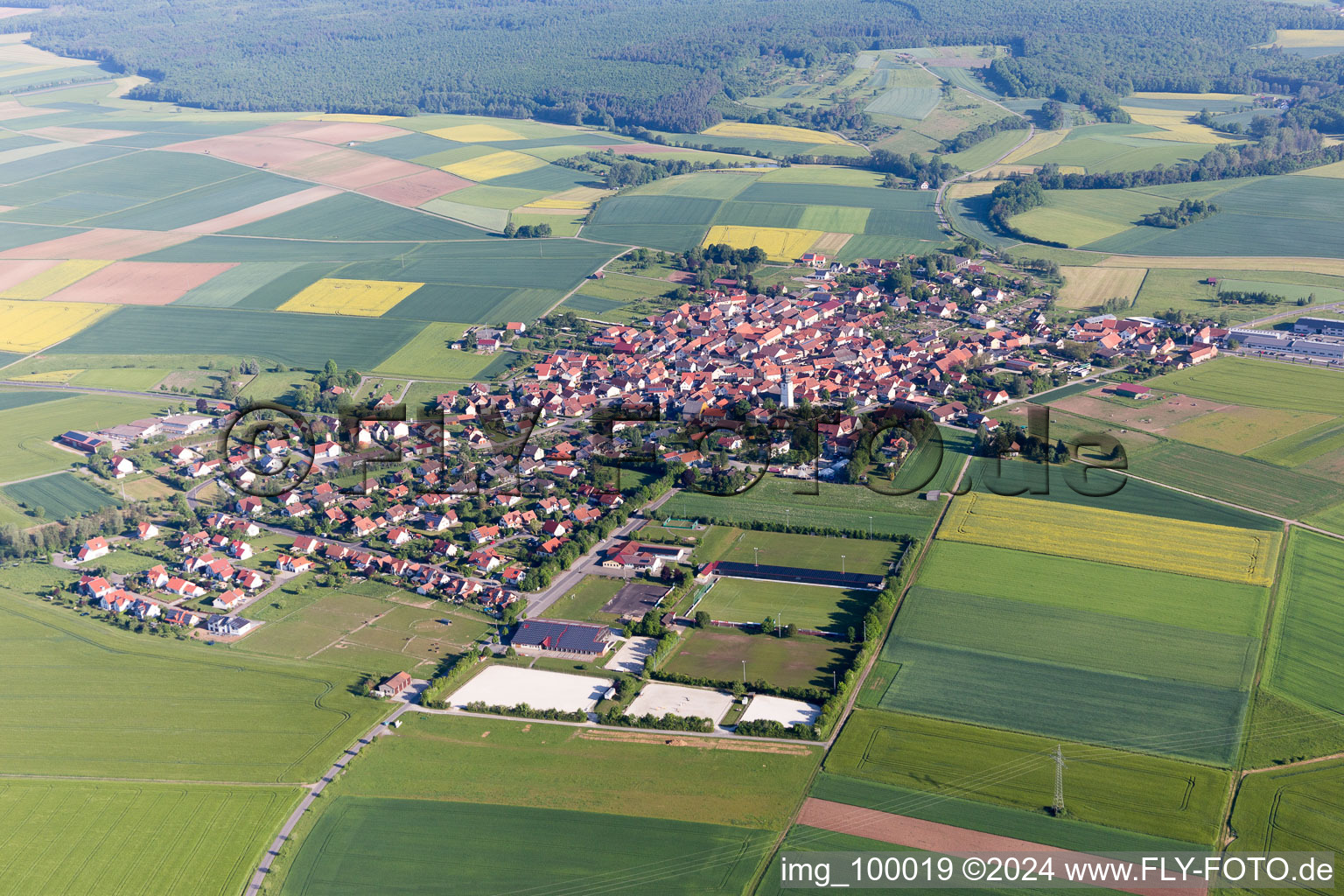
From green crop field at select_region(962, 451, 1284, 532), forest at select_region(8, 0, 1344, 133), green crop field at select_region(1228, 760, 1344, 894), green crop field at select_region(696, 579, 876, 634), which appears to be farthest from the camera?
forest at select_region(8, 0, 1344, 133)

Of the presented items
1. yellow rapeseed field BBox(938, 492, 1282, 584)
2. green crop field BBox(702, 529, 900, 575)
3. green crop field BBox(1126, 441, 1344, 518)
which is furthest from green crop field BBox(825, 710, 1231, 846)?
green crop field BBox(1126, 441, 1344, 518)

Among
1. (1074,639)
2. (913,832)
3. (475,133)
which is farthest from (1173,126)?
(913,832)

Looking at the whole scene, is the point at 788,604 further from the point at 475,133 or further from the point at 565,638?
the point at 475,133

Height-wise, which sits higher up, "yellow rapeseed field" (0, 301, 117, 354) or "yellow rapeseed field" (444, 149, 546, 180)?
"yellow rapeseed field" (444, 149, 546, 180)

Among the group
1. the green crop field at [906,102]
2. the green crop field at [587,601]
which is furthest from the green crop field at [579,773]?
the green crop field at [906,102]

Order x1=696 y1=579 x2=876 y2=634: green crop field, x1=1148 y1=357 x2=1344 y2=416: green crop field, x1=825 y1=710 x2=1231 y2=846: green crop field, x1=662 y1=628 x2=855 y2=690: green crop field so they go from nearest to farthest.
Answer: x1=825 y1=710 x2=1231 y2=846: green crop field
x1=662 y1=628 x2=855 y2=690: green crop field
x1=696 y1=579 x2=876 y2=634: green crop field
x1=1148 y1=357 x2=1344 y2=416: green crop field

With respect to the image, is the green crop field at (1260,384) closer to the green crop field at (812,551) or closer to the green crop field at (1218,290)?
the green crop field at (1218,290)

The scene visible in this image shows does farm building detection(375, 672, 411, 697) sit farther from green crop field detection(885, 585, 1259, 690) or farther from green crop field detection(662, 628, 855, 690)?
green crop field detection(885, 585, 1259, 690)
